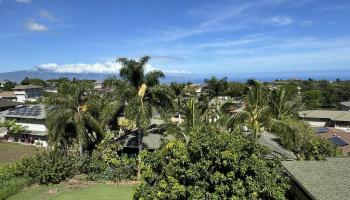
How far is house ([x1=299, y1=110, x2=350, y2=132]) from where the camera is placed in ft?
195

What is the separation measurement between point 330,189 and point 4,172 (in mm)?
24561

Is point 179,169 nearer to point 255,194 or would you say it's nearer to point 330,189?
point 255,194

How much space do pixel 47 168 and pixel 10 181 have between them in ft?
9.25

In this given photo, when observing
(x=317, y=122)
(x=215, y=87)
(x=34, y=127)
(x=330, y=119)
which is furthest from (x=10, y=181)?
(x=317, y=122)

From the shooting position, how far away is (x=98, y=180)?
95.7 feet

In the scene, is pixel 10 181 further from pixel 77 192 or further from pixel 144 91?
pixel 144 91

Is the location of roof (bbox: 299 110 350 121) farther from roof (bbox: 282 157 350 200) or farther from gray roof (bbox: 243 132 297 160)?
roof (bbox: 282 157 350 200)

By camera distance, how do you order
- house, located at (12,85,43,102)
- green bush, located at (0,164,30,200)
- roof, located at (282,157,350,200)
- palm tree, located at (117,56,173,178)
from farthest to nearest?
1. house, located at (12,85,43,102)
2. palm tree, located at (117,56,173,178)
3. green bush, located at (0,164,30,200)
4. roof, located at (282,157,350,200)

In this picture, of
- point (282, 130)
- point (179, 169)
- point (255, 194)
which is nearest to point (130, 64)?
point (282, 130)

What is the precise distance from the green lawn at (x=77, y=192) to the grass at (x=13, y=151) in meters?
18.4

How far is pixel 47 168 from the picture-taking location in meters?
28.2

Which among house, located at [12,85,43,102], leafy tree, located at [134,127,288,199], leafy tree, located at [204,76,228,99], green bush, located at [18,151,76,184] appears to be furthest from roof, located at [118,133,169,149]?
house, located at [12,85,43,102]

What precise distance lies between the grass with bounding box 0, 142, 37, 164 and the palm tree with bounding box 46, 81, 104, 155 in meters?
14.3

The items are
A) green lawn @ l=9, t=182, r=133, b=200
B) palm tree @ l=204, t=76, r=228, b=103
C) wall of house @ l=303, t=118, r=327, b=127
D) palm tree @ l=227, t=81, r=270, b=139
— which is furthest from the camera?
wall of house @ l=303, t=118, r=327, b=127
